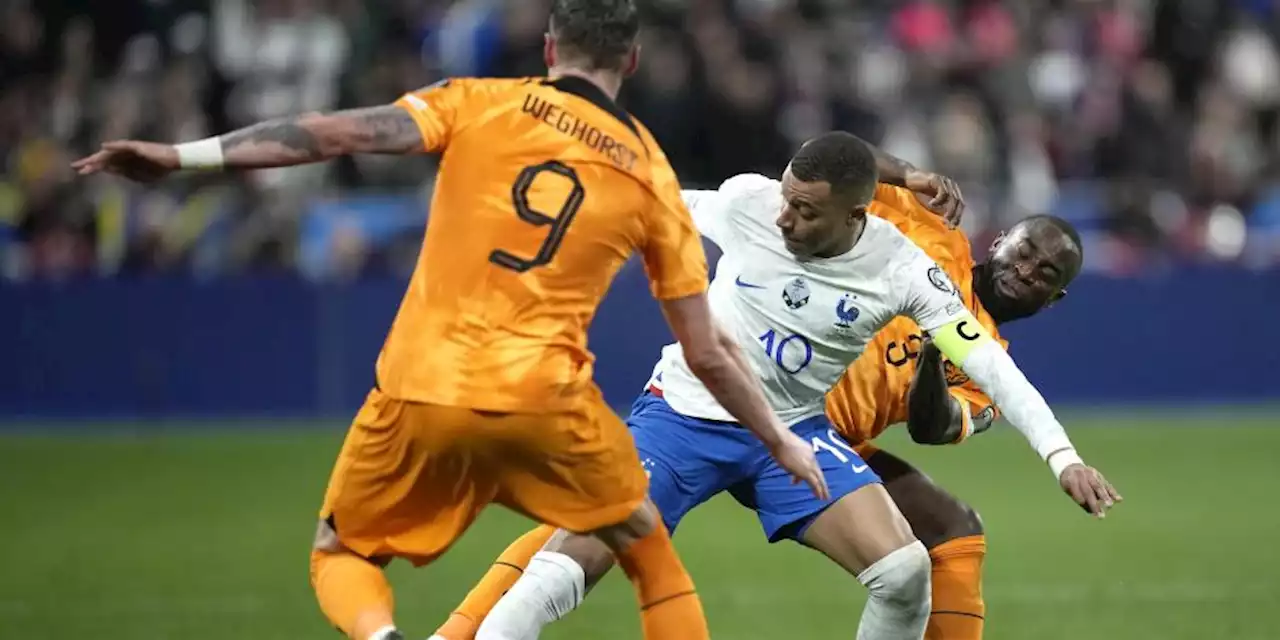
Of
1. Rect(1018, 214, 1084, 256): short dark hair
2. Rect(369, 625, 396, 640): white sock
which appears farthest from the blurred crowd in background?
Rect(369, 625, 396, 640): white sock

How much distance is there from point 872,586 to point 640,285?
9.49m

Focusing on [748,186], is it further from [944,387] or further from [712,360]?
[712,360]

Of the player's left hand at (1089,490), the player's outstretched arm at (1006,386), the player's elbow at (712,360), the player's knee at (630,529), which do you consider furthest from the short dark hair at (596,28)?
the player's left hand at (1089,490)

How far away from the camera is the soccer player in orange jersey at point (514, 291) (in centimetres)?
524

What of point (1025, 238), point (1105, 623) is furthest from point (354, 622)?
point (1105, 623)

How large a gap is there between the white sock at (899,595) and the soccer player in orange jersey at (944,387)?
349mm

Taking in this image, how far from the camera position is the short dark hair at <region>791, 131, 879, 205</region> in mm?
6113

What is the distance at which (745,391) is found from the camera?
17.9 feet

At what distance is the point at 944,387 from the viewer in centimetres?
659

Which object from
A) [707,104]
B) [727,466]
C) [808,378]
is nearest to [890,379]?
[808,378]

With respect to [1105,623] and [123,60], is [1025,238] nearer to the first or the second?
[1105,623]

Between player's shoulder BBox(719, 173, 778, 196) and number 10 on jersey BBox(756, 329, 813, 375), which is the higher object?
player's shoulder BBox(719, 173, 778, 196)

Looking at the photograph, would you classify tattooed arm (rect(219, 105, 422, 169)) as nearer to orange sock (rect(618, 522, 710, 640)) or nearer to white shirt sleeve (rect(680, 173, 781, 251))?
orange sock (rect(618, 522, 710, 640))

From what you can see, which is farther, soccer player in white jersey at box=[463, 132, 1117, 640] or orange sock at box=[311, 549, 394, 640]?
soccer player in white jersey at box=[463, 132, 1117, 640]
